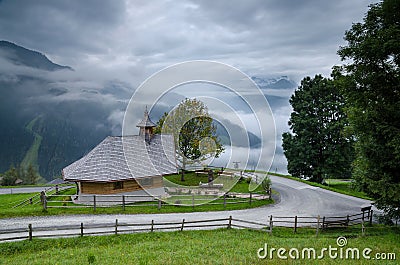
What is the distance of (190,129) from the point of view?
35.5 meters

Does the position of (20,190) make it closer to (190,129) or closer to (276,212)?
(190,129)

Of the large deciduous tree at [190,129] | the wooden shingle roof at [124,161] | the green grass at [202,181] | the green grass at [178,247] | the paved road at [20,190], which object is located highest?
the large deciduous tree at [190,129]

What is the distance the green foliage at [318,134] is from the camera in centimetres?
3700

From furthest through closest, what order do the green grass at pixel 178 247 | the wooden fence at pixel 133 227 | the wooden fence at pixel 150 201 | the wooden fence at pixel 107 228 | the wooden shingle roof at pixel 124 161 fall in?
1. the wooden shingle roof at pixel 124 161
2. the wooden fence at pixel 150 201
3. the wooden fence at pixel 133 227
4. the wooden fence at pixel 107 228
5. the green grass at pixel 178 247

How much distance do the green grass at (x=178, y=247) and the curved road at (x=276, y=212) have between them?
346 cm

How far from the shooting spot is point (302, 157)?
128 ft

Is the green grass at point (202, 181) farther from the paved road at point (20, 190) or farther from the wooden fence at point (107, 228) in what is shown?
the paved road at point (20, 190)

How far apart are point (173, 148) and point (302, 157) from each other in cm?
1811

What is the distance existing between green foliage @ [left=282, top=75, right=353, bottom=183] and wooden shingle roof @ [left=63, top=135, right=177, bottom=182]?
1817 cm

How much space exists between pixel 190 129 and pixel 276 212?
51.1ft

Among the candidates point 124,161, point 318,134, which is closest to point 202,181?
point 124,161

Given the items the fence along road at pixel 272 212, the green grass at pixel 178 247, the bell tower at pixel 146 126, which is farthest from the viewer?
the bell tower at pixel 146 126

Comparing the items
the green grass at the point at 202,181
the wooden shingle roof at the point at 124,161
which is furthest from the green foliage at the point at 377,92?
the wooden shingle roof at the point at 124,161

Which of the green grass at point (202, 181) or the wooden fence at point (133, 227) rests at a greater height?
the green grass at point (202, 181)
